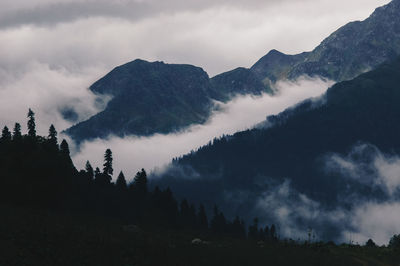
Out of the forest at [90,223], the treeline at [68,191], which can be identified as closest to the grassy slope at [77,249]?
the forest at [90,223]

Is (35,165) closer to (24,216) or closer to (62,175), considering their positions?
(62,175)

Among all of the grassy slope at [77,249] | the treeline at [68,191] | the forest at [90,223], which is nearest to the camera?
the grassy slope at [77,249]

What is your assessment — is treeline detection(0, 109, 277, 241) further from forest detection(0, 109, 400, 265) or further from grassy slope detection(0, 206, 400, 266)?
grassy slope detection(0, 206, 400, 266)

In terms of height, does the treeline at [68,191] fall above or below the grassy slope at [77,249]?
above

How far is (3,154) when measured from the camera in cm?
9881

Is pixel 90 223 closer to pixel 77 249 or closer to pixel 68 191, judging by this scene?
pixel 68 191

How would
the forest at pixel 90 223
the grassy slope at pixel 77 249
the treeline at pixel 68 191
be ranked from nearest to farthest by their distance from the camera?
1. the grassy slope at pixel 77 249
2. the forest at pixel 90 223
3. the treeline at pixel 68 191

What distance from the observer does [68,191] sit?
332ft

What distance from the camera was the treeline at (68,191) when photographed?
3573 inches

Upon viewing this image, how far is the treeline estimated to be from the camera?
298 ft

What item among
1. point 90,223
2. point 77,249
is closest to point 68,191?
point 90,223

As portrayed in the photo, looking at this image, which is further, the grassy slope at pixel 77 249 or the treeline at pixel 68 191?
the treeline at pixel 68 191

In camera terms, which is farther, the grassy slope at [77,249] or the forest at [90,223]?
the forest at [90,223]

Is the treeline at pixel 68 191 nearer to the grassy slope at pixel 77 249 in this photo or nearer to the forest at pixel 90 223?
the forest at pixel 90 223
